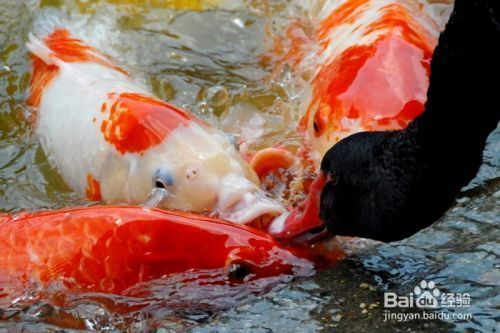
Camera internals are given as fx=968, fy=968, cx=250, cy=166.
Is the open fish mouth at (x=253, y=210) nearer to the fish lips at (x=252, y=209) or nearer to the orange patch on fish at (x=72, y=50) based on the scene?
the fish lips at (x=252, y=209)

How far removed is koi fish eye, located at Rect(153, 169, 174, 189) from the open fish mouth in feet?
1.24

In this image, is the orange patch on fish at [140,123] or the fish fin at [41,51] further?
the fish fin at [41,51]

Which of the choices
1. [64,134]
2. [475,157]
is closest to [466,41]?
[475,157]

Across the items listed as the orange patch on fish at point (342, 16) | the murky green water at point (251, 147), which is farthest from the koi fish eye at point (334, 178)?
the orange patch on fish at point (342, 16)

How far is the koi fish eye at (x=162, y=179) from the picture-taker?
485 centimetres

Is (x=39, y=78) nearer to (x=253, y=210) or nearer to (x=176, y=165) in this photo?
(x=176, y=165)

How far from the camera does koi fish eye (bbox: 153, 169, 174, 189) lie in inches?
191

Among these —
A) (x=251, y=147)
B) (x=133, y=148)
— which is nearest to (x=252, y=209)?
(x=133, y=148)

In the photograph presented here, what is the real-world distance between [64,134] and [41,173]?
36cm

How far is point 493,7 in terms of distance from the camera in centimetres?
374

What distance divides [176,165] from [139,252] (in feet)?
2.59

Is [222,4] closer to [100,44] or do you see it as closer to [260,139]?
[100,44]

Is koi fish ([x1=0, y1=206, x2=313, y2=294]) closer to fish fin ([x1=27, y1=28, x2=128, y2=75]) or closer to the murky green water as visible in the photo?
the murky green water

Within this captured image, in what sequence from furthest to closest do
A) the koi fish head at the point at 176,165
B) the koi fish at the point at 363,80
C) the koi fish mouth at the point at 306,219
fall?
1. the koi fish at the point at 363,80
2. the koi fish head at the point at 176,165
3. the koi fish mouth at the point at 306,219
